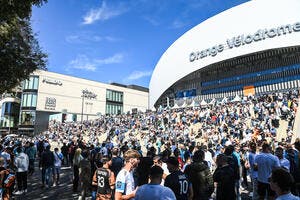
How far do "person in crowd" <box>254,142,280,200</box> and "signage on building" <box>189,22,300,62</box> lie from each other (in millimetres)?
40674

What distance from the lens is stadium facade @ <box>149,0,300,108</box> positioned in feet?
131

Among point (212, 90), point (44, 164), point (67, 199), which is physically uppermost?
point (212, 90)

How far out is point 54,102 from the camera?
6438 centimetres

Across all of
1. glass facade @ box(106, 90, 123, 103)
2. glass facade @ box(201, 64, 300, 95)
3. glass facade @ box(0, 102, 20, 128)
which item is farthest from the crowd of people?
glass facade @ box(106, 90, 123, 103)

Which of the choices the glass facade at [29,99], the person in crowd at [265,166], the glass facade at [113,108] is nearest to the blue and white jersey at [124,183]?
the person in crowd at [265,166]

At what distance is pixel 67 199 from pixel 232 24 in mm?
49191

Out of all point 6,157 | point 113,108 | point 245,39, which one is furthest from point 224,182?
point 113,108

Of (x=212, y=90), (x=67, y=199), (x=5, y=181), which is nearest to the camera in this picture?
(x=5, y=181)

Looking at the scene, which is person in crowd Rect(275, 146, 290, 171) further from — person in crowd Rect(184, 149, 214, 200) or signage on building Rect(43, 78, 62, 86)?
signage on building Rect(43, 78, 62, 86)

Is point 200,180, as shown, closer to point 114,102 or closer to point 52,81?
A: point 52,81

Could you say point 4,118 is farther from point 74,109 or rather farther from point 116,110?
point 116,110

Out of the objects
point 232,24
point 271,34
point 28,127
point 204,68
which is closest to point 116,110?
point 28,127

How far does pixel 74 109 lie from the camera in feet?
227

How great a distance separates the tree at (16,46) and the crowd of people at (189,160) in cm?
296
